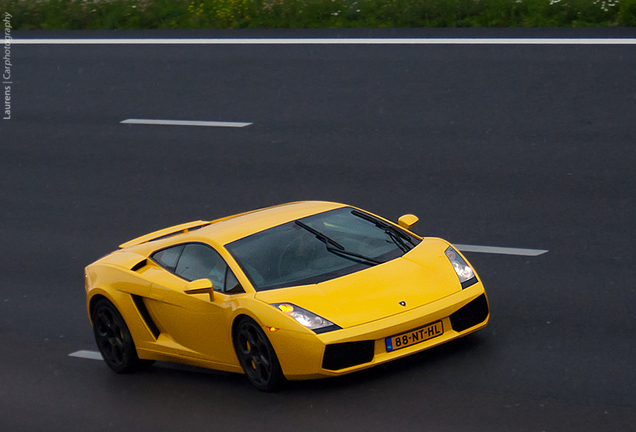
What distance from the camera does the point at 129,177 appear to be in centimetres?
1493

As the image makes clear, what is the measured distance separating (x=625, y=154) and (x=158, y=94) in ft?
28.8

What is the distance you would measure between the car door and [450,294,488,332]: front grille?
168 cm

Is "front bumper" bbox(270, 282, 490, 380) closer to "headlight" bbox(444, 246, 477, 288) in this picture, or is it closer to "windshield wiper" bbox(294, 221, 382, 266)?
"headlight" bbox(444, 246, 477, 288)

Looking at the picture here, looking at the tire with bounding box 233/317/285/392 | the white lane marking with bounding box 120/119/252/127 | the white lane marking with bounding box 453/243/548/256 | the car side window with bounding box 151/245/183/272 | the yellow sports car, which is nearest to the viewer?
the yellow sports car

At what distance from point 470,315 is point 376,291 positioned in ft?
2.57

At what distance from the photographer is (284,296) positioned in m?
7.53

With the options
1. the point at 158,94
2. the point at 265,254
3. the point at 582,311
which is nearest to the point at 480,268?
the point at 582,311

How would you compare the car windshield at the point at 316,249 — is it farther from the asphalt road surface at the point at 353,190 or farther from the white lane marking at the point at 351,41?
the white lane marking at the point at 351,41

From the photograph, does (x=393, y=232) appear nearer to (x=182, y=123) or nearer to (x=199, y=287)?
(x=199, y=287)

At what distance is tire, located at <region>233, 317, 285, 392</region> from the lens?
7.45 meters

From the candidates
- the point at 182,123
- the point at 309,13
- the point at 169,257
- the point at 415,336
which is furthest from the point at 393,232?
the point at 309,13

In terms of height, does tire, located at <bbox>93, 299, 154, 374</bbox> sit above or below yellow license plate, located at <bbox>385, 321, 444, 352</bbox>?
below

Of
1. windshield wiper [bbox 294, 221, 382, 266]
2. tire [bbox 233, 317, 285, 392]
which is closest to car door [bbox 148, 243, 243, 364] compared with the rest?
tire [bbox 233, 317, 285, 392]

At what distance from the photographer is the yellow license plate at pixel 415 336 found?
24.2ft
